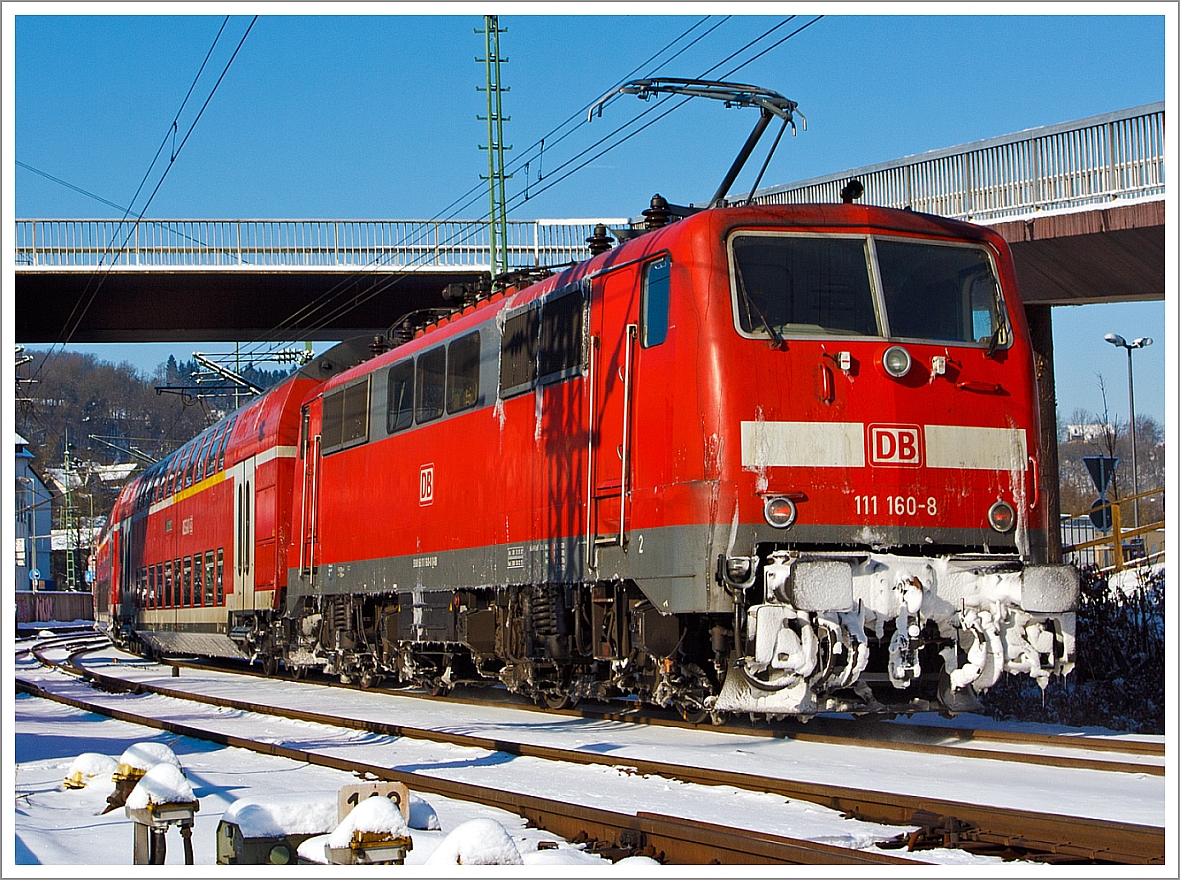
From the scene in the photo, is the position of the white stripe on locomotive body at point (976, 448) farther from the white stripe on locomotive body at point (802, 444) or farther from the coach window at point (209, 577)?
the coach window at point (209, 577)

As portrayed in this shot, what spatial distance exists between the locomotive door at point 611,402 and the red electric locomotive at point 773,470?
2 cm

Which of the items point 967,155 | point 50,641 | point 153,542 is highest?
point 967,155

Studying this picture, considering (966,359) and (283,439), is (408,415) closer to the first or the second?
(283,439)

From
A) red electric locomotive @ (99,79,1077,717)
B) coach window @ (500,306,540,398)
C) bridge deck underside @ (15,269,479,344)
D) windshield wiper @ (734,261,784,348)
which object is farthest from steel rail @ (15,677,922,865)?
bridge deck underside @ (15,269,479,344)

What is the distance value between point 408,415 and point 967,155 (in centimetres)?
846

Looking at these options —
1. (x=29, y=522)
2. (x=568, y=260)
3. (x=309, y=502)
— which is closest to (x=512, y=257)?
(x=568, y=260)

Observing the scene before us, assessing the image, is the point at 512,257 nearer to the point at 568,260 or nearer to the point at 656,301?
the point at 568,260

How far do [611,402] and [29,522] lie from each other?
9778 centimetres

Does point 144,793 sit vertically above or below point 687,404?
below

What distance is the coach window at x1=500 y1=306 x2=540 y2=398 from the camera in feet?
41.6

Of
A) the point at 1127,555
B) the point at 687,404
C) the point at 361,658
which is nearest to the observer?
the point at 687,404

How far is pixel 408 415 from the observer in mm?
15383

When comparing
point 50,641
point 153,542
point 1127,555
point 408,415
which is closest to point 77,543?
point 50,641

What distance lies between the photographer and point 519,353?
1288 centimetres
